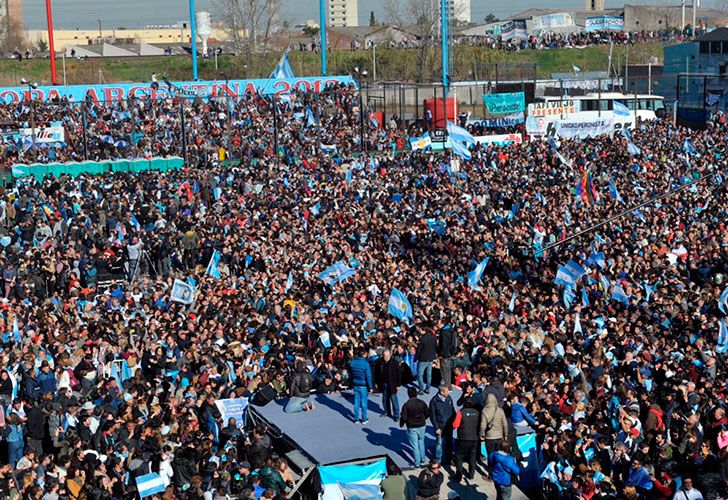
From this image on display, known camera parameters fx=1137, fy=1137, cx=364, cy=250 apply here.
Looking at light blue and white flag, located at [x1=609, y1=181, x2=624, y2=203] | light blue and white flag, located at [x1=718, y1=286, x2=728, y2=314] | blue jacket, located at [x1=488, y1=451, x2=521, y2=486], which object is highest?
light blue and white flag, located at [x1=609, y1=181, x2=624, y2=203]

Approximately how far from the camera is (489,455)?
504 inches

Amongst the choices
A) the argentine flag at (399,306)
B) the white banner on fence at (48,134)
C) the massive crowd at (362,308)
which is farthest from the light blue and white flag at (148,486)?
the white banner on fence at (48,134)

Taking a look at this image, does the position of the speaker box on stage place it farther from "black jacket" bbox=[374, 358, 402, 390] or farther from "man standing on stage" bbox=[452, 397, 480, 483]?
"man standing on stage" bbox=[452, 397, 480, 483]

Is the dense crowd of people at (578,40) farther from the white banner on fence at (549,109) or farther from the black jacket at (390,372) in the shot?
the black jacket at (390,372)

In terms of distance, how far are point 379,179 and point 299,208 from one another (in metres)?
3.80

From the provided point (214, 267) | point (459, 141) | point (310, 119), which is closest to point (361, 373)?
point (214, 267)

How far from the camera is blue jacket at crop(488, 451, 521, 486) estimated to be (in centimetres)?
1200

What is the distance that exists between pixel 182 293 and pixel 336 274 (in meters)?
2.99

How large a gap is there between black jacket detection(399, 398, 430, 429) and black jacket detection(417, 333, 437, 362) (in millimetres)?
2117

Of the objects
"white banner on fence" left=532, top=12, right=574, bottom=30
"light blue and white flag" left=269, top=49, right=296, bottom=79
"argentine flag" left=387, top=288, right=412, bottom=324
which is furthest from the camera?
"white banner on fence" left=532, top=12, right=574, bottom=30

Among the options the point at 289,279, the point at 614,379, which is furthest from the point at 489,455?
the point at 289,279

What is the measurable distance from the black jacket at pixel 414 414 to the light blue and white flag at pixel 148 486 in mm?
2850

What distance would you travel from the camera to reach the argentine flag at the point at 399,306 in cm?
1939

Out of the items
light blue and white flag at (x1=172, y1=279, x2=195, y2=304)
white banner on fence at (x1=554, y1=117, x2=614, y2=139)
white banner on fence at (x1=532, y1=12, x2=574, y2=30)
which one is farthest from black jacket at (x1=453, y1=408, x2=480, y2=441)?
white banner on fence at (x1=532, y1=12, x2=574, y2=30)
